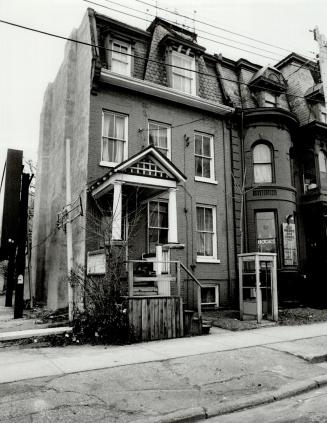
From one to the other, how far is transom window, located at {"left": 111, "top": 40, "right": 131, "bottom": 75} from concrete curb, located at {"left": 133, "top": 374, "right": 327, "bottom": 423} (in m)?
12.5

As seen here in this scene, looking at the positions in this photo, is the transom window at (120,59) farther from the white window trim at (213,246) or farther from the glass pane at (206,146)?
the white window trim at (213,246)

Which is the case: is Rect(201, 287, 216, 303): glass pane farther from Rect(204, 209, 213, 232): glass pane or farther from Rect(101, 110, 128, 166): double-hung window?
Rect(101, 110, 128, 166): double-hung window

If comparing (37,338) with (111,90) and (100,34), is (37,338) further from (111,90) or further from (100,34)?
(100,34)

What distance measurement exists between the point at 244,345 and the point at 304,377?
7.51ft

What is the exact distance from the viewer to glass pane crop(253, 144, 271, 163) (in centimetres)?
1741

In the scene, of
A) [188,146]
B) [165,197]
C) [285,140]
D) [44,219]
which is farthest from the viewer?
[44,219]

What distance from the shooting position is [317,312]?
14633 mm

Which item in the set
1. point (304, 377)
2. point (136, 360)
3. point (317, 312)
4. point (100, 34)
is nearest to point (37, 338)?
point (136, 360)

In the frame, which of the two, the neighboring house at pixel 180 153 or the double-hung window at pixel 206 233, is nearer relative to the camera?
the neighboring house at pixel 180 153

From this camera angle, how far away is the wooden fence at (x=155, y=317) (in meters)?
9.65

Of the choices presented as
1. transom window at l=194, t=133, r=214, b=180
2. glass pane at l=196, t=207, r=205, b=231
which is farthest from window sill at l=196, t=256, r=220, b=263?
transom window at l=194, t=133, r=214, b=180

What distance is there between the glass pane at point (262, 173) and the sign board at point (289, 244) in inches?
86.2

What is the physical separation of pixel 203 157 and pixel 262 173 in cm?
285

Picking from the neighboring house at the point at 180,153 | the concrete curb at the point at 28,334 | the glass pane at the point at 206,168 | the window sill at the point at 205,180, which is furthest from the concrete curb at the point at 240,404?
the glass pane at the point at 206,168
